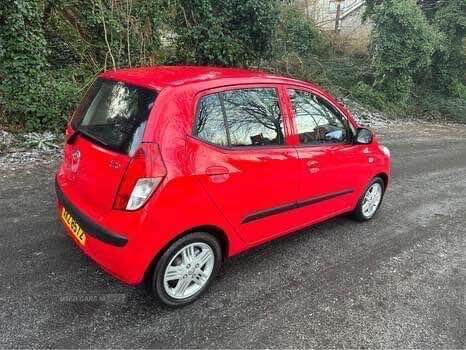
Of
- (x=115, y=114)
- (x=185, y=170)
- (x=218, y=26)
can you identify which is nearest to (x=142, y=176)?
(x=185, y=170)

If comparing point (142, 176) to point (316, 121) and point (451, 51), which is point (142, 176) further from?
point (451, 51)

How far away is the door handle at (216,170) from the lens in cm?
280

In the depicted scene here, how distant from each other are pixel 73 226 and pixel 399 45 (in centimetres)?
1246

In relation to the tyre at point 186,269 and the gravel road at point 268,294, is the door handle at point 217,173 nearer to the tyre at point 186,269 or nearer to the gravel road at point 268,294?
the tyre at point 186,269

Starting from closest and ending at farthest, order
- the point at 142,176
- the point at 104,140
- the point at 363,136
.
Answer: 1. the point at 142,176
2. the point at 104,140
3. the point at 363,136

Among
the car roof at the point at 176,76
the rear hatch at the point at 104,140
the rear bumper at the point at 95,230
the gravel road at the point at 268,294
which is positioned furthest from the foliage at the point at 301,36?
the rear bumper at the point at 95,230

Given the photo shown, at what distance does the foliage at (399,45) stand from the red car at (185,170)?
1042 cm

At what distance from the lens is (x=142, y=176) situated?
2.55 m

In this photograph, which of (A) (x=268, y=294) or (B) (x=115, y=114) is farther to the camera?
(A) (x=268, y=294)

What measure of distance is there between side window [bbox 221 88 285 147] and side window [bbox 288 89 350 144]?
24cm

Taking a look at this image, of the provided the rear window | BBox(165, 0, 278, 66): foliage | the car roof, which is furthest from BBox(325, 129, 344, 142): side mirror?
BBox(165, 0, 278, 66): foliage

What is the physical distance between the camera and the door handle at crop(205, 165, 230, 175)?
9.17ft

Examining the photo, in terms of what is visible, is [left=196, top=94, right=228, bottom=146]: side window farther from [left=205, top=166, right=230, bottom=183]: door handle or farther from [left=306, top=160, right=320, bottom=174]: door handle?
[left=306, top=160, right=320, bottom=174]: door handle

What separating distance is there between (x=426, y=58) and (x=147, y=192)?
13.1 meters
